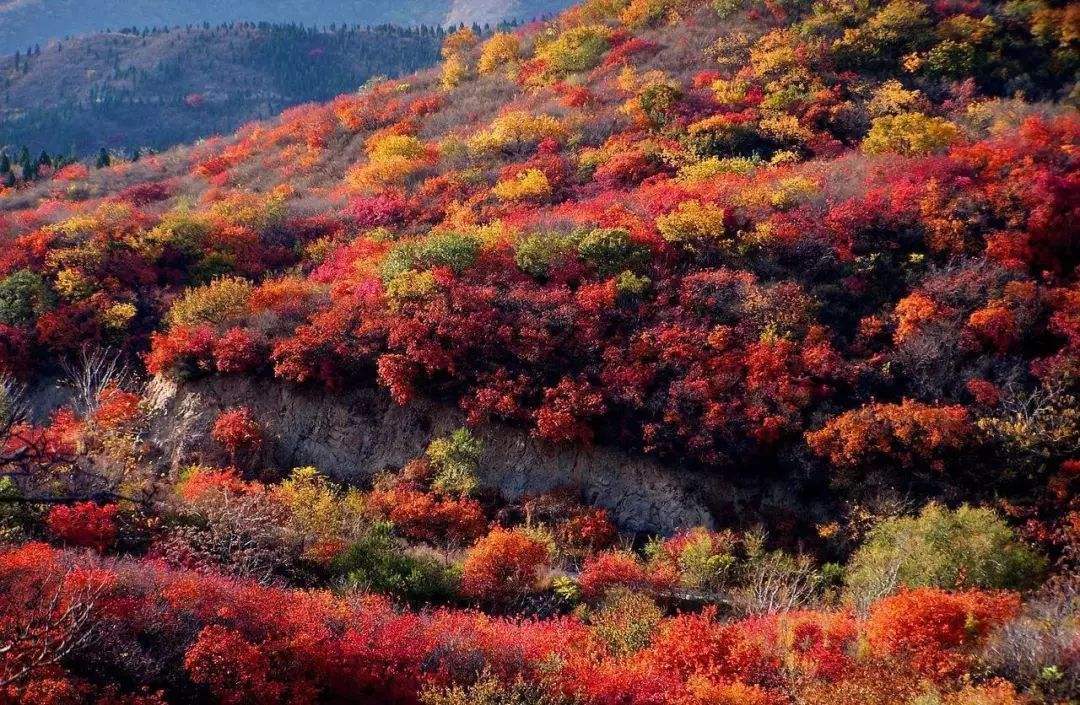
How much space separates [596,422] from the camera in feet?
88.2

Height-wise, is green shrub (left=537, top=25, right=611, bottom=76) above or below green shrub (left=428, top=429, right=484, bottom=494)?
above

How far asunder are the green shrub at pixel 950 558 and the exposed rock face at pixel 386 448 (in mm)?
6108

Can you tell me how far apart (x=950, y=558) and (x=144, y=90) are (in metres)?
203

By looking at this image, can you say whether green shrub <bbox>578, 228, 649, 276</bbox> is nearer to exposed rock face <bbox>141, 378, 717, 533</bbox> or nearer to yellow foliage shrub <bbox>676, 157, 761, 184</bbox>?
exposed rock face <bbox>141, 378, 717, 533</bbox>

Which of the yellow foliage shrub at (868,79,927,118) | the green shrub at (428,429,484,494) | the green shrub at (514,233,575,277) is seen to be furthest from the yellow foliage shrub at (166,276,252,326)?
the yellow foliage shrub at (868,79,927,118)

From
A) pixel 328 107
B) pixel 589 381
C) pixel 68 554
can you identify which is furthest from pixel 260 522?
pixel 328 107

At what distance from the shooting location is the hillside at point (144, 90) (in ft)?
532

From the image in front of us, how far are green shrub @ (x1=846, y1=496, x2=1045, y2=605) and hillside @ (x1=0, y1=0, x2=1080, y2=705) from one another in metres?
0.09

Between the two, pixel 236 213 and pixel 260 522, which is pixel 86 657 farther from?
pixel 236 213

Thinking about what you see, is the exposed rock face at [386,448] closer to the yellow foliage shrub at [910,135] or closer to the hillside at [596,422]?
the hillside at [596,422]

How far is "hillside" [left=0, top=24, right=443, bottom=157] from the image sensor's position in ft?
532

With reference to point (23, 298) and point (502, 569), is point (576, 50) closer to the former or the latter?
point (23, 298)

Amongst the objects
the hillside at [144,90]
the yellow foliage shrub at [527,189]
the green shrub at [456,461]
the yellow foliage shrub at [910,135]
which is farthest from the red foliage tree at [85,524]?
the hillside at [144,90]

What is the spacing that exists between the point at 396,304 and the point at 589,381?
805 cm
